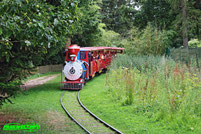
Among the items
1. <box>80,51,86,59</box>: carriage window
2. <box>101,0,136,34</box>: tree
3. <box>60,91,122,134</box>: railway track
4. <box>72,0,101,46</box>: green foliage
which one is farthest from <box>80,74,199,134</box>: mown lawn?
<box>101,0,136,34</box>: tree

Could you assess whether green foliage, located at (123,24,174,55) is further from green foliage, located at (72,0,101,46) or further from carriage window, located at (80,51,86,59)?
carriage window, located at (80,51,86,59)

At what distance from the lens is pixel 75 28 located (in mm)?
17672

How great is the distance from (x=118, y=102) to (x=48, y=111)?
11.1ft

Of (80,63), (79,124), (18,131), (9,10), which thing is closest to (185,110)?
(79,124)

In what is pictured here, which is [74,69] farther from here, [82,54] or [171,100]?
[171,100]

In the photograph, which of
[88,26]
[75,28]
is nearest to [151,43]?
[75,28]

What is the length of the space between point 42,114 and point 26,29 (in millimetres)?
5228

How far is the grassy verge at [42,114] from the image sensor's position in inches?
342

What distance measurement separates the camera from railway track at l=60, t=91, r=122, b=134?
840 centimetres

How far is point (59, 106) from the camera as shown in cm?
1215

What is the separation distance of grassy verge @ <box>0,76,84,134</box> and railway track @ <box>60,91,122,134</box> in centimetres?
26

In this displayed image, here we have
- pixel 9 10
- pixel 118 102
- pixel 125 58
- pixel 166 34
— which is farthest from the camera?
pixel 166 34

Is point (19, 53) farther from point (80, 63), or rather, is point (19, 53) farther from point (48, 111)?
point (80, 63)

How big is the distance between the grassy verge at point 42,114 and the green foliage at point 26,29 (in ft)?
3.65
